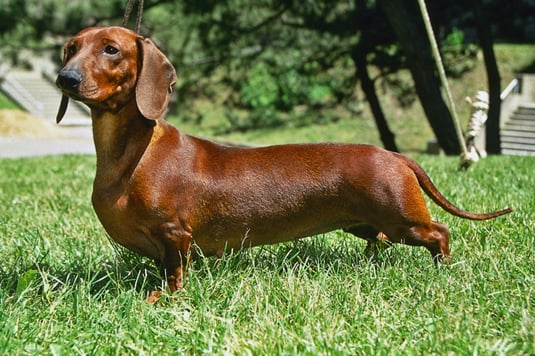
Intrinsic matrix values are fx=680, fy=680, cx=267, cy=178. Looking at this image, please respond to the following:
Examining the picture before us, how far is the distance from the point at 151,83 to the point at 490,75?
901 cm

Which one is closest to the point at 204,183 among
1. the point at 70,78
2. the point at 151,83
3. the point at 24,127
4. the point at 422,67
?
the point at 151,83

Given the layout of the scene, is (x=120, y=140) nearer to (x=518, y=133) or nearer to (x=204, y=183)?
(x=204, y=183)

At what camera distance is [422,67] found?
8727 mm

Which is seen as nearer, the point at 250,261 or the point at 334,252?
the point at 250,261

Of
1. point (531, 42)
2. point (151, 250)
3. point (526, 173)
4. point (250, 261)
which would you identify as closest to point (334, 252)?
point (250, 261)

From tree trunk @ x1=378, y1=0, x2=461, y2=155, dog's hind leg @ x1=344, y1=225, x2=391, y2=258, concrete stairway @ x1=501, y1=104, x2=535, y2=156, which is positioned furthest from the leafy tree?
dog's hind leg @ x1=344, y1=225, x2=391, y2=258

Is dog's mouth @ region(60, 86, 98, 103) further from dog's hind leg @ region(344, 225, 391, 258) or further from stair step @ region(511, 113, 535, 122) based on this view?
stair step @ region(511, 113, 535, 122)

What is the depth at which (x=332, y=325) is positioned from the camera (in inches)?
92.6

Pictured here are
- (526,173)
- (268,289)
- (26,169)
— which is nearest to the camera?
(268,289)

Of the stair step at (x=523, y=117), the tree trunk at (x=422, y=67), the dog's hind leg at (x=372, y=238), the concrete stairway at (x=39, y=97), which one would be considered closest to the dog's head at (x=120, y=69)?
the dog's hind leg at (x=372, y=238)

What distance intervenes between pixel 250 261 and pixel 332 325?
730mm

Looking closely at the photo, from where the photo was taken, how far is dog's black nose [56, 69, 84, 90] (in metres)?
2.46

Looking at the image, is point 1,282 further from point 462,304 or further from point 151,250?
point 462,304

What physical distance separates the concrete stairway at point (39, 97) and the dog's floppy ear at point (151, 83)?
60.4 feet
